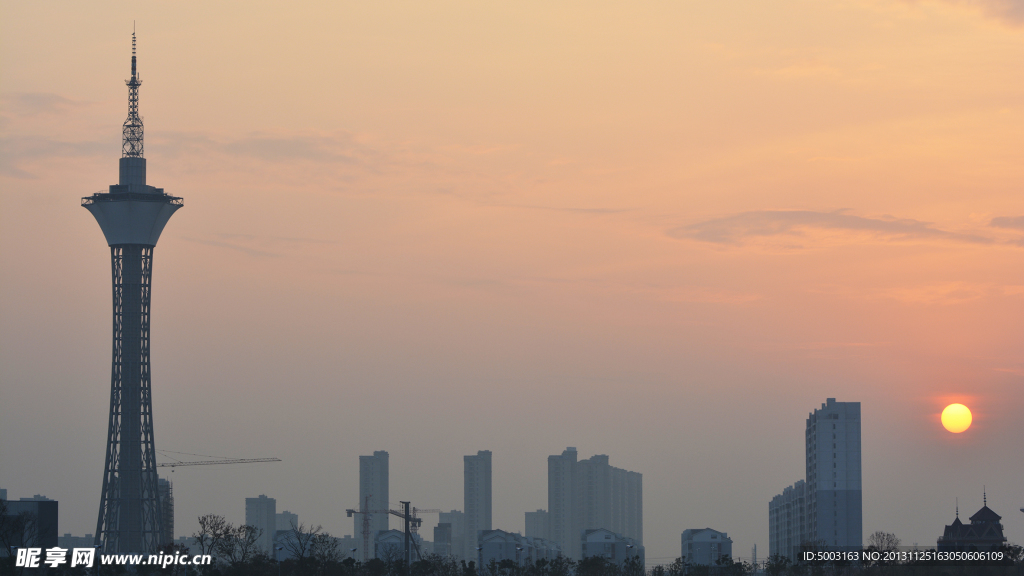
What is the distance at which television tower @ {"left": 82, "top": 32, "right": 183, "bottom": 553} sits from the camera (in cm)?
18862

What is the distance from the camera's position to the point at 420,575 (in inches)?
5246

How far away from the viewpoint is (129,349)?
189m

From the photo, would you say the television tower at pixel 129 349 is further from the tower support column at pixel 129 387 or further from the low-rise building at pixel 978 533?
the low-rise building at pixel 978 533

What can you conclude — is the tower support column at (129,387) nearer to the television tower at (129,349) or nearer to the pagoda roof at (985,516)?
the television tower at (129,349)

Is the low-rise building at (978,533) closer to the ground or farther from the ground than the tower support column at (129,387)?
closer to the ground

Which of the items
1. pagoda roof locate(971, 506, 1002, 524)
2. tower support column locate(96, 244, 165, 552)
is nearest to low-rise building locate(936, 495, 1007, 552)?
pagoda roof locate(971, 506, 1002, 524)

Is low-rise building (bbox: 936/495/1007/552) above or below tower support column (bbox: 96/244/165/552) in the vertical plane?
below

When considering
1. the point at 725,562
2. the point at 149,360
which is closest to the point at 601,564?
the point at 725,562

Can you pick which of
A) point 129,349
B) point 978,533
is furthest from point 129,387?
point 978,533

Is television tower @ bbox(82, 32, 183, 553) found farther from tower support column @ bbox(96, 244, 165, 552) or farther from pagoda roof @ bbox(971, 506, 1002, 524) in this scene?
pagoda roof @ bbox(971, 506, 1002, 524)

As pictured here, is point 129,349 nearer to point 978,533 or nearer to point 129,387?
point 129,387

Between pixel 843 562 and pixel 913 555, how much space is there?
10.7 metres

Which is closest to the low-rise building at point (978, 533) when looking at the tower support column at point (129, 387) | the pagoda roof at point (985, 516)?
the pagoda roof at point (985, 516)

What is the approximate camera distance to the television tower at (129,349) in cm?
18862
